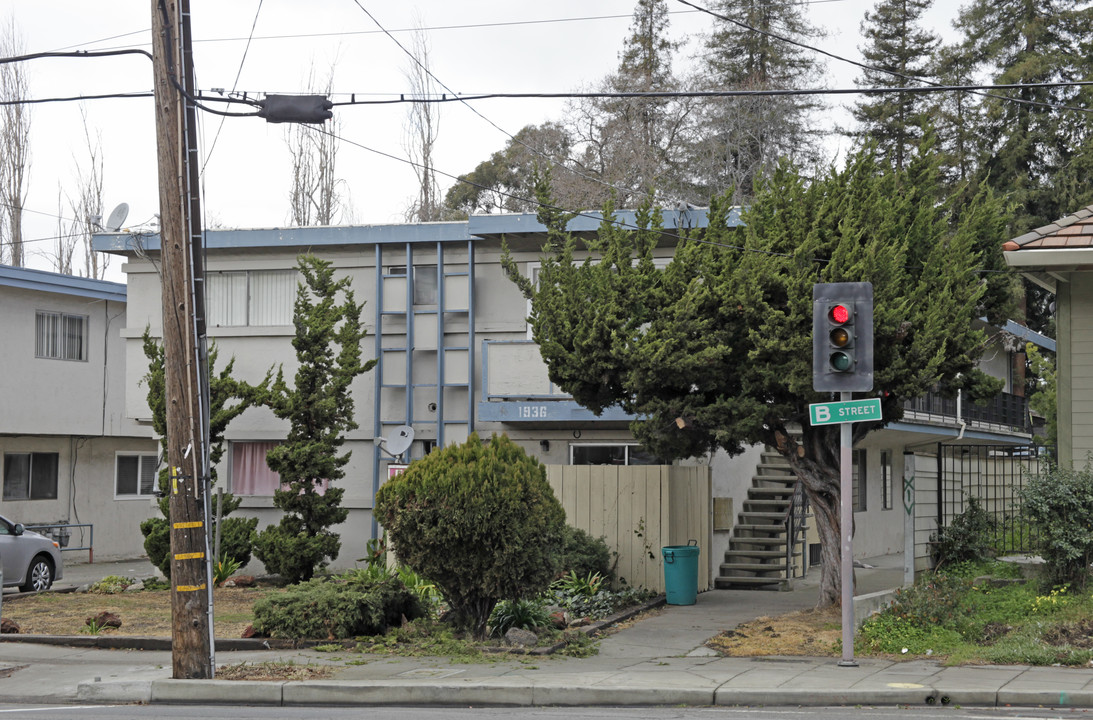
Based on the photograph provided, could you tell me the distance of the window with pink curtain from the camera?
21.2 meters

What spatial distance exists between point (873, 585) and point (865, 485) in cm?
636

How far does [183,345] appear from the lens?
11125 millimetres

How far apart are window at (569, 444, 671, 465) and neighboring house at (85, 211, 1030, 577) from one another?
25 mm

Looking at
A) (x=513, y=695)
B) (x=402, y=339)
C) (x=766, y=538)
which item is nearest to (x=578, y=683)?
(x=513, y=695)

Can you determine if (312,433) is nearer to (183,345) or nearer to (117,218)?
(117,218)

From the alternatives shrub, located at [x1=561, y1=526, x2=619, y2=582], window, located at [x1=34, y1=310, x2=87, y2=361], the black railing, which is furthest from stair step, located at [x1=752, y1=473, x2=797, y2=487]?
window, located at [x1=34, y1=310, x2=87, y2=361]

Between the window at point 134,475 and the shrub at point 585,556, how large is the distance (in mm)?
16344

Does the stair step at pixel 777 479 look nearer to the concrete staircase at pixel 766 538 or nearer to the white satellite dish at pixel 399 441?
the concrete staircase at pixel 766 538

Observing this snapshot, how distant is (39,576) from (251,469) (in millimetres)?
4012

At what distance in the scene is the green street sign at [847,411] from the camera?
1108cm

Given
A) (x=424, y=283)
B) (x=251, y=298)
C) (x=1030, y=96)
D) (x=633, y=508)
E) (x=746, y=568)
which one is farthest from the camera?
(x=1030, y=96)

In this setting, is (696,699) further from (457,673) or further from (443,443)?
(443,443)

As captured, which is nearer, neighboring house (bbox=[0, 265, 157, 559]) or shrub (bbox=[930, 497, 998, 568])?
shrub (bbox=[930, 497, 998, 568])

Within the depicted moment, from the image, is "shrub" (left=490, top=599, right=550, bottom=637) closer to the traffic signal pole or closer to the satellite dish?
the traffic signal pole
